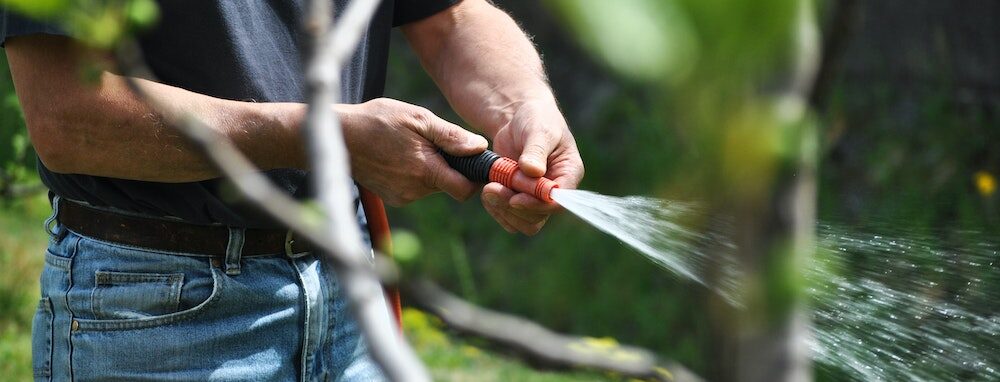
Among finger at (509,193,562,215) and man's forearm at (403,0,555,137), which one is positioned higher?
man's forearm at (403,0,555,137)

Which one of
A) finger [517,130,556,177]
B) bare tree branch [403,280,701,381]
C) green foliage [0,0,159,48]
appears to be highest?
green foliage [0,0,159,48]

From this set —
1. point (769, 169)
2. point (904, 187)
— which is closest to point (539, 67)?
point (769, 169)

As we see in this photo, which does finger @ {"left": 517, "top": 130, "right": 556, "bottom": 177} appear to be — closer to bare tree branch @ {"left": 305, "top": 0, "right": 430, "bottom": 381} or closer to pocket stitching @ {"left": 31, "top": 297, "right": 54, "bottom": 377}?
pocket stitching @ {"left": 31, "top": 297, "right": 54, "bottom": 377}

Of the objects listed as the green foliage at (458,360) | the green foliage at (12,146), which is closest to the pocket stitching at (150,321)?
the green foliage at (12,146)

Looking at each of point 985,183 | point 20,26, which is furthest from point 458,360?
point 20,26

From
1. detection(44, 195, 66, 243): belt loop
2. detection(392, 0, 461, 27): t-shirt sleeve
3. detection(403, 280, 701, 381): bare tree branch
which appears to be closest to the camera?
detection(403, 280, 701, 381): bare tree branch

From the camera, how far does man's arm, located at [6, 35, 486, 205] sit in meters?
1.77

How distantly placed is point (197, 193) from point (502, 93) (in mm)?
677

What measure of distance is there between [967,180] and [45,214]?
3320mm

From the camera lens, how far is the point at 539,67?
8.18ft

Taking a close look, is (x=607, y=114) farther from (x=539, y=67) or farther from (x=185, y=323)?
(x=185, y=323)

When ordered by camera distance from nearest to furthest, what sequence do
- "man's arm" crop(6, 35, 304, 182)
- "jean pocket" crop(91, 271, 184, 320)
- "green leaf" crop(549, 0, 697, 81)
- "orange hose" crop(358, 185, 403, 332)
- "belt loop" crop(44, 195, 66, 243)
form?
"green leaf" crop(549, 0, 697, 81) → "man's arm" crop(6, 35, 304, 182) → "jean pocket" crop(91, 271, 184, 320) → "belt loop" crop(44, 195, 66, 243) → "orange hose" crop(358, 185, 403, 332)

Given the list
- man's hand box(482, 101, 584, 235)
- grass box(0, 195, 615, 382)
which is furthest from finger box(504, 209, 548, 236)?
grass box(0, 195, 615, 382)

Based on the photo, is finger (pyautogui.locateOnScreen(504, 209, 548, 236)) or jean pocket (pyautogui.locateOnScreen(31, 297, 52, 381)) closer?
jean pocket (pyautogui.locateOnScreen(31, 297, 52, 381))
